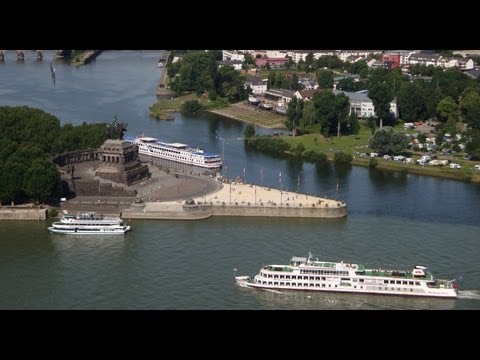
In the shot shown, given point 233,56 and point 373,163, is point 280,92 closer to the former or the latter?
point 233,56

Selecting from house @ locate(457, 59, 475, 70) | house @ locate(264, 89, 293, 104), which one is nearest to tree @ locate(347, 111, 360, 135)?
house @ locate(264, 89, 293, 104)

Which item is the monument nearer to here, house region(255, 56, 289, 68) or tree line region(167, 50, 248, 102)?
tree line region(167, 50, 248, 102)

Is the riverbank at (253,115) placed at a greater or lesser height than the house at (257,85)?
lesser

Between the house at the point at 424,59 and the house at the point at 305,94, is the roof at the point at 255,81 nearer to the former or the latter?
the house at the point at 305,94

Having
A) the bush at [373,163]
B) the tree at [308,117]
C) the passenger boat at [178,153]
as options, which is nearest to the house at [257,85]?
the tree at [308,117]

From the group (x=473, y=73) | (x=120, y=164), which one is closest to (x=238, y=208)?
(x=120, y=164)
